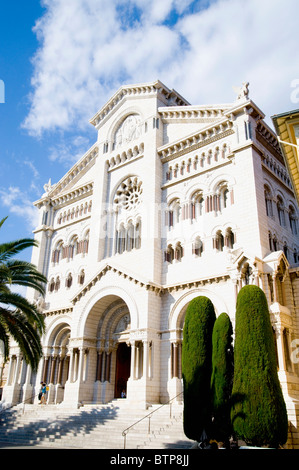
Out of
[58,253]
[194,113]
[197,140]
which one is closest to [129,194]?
[197,140]

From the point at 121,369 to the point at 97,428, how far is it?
7.73m

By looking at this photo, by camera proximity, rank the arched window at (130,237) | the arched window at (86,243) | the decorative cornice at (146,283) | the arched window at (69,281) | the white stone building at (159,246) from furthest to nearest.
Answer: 1. the arched window at (69,281)
2. the arched window at (86,243)
3. the arched window at (130,237)
4. the decorative cornice at (146,283)
5. the white stone building at (159,246)

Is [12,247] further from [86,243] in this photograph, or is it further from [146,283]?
[86,243]

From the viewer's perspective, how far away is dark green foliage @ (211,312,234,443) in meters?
15.4

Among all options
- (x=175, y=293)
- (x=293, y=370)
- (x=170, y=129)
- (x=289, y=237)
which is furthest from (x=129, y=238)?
(x=293, y=370)

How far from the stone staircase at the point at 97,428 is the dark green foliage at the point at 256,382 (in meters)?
3.45

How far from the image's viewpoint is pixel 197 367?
16.3m

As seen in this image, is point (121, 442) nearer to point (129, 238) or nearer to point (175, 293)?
point (175, 293)

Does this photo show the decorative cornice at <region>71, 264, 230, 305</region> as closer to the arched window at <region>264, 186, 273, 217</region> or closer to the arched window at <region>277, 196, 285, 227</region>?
the arched window at <region>264, 186, 273, 217</region>

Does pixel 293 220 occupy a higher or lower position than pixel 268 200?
lower

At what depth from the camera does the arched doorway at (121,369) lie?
90.8 ft

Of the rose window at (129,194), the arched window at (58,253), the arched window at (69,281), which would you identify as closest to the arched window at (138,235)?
the rose window at (129,194)

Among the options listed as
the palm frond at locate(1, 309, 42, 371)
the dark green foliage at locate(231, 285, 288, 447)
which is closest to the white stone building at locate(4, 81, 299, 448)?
the dark green foliage at locate(231, 285, 288, 447)

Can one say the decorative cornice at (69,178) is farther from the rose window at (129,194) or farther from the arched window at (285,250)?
the arched window at (285,250)
